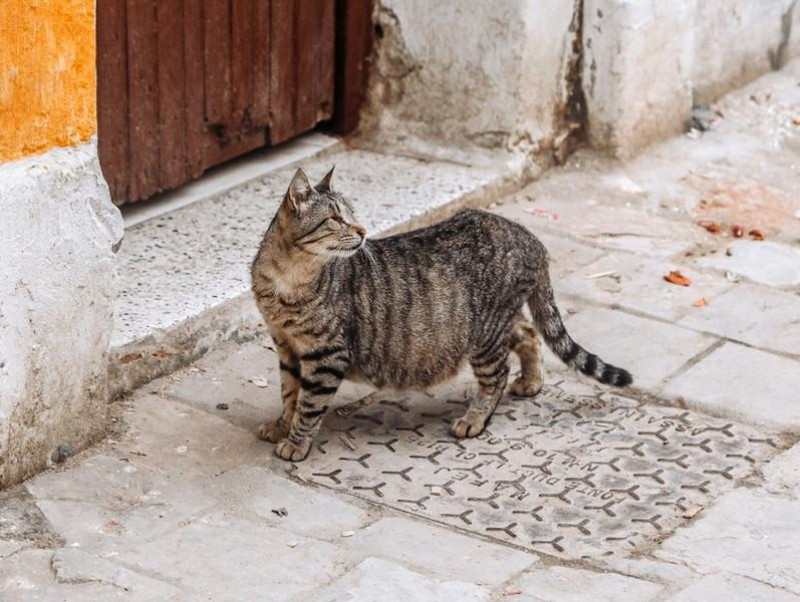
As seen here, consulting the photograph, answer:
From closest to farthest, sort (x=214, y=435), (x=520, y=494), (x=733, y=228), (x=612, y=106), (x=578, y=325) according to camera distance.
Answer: (x=520, y=494)
(x=214, y=435)
(x=578, y=325)
(x=733, y=228)
(x=612, y=106)

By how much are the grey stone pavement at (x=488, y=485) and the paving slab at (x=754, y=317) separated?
13 millimetres

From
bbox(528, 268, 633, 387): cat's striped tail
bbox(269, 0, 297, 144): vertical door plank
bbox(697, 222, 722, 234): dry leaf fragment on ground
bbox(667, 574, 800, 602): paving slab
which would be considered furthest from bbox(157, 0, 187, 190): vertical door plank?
bbox(667, 574, 800, 602): paving slab

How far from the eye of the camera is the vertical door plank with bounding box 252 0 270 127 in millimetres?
6852

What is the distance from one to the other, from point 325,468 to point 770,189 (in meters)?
3.75

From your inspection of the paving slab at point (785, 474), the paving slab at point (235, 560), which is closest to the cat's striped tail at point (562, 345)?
the paving slab at point (785, 474)

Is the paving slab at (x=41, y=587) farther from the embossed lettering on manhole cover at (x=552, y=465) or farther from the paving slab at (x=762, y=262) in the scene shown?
the paving slab at (x=762, y=262)

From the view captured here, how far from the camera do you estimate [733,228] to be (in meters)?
7.24

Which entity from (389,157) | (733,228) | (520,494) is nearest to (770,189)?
(733,228)

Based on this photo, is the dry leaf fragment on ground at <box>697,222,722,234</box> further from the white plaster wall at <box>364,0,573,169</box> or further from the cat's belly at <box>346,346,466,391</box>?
the cat's belly at <box>346,346,466,391</box>

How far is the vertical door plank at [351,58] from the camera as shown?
291 inches

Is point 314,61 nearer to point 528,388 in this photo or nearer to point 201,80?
point 201,80

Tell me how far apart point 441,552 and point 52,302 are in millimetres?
1499

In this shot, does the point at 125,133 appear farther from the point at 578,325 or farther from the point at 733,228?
the point at 733,228

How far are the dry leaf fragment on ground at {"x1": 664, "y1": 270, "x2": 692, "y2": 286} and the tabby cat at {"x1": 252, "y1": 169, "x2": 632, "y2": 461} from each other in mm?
1304
